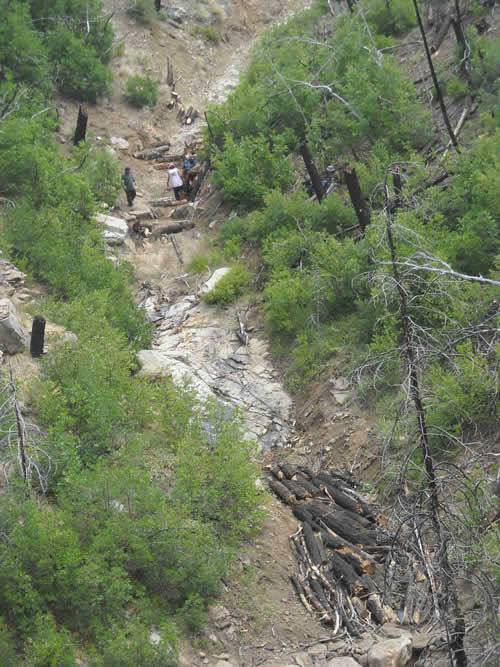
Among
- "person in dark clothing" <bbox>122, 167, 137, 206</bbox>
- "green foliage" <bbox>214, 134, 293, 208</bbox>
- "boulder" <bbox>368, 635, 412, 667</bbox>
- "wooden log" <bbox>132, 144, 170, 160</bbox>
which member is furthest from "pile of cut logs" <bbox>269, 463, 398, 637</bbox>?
"wooden log" <bbox>132, 144, 170, 160</bbox>

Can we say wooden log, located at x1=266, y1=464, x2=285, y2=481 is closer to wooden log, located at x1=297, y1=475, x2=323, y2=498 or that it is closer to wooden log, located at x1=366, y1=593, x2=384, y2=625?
wooden log, located at x1=297, y1=475, x2=323, y2=498

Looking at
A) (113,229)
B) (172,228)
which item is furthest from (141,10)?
(113,229)

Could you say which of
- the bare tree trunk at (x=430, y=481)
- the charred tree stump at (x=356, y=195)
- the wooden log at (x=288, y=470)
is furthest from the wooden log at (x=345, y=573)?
the charred tree stump at (x=356, y=195)

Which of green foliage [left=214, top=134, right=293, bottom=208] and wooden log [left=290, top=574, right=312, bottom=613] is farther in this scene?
green foliage [left=214, top=134, right=293, bottom=208]

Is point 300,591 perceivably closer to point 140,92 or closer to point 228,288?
point 228,288

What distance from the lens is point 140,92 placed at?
24.4m

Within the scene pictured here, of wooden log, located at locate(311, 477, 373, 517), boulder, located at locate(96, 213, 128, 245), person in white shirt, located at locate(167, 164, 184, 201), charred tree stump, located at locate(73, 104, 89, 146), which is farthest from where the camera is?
person in white shirt, located at locate(167, 164, 184, 201)

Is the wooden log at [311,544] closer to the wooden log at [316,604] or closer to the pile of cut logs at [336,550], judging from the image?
the pile of cut logs at [336,550]

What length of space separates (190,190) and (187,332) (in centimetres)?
754

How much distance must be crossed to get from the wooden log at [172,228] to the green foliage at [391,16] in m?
8.87

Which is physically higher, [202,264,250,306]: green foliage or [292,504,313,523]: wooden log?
[202,264,250,306]: green foliage

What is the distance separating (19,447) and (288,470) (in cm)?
466

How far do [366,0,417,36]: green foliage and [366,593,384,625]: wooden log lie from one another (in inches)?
734

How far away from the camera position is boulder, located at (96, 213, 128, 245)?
698 inches
